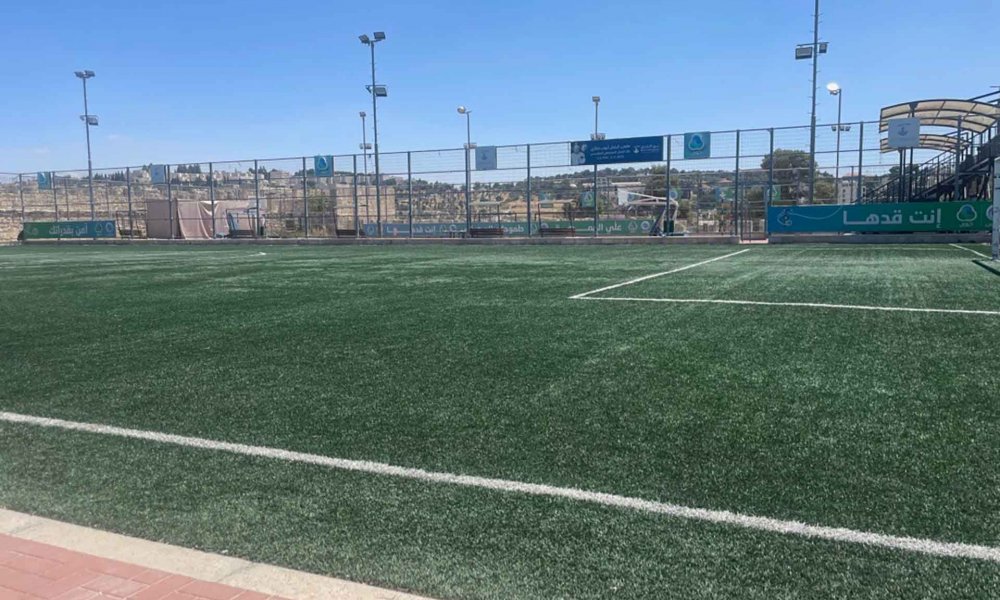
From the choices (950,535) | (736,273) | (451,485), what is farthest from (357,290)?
(950,535)

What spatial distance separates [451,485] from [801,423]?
87.6 inches

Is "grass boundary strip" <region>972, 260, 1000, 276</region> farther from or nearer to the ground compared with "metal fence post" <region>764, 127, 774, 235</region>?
nearer to the ground

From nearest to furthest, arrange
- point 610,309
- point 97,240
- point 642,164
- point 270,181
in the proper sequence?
point 610,309
point 642,164
point 270,181
point 97,240

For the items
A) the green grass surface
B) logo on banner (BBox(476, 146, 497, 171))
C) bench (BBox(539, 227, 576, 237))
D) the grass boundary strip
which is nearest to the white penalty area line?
the grass boundary strip

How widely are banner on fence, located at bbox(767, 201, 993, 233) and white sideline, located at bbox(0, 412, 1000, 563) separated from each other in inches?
914

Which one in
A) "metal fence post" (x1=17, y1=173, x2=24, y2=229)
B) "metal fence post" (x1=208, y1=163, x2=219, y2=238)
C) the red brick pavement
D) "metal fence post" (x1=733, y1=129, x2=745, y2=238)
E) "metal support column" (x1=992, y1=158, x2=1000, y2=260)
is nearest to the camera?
the red brick pavement

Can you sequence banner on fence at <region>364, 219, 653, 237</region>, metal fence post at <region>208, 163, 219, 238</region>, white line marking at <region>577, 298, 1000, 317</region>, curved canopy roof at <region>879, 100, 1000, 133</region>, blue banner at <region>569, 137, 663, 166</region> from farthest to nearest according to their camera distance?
metal fence post at <region>208, 163, 219, 238</region>, banner on fence at <region>364, 219, 653, 237</region>, blue banner at <region>569, 137, 663, 166</region>, curved canopy roof at <region>879, 100, 1000, 133</region>, white line marking at <region>577, 298, 1000, 317</region>

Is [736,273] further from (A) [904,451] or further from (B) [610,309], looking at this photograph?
(A) [904,451]

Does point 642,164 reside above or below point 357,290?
above

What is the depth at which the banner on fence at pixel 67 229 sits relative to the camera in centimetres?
4040

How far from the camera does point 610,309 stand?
8789 millimetres

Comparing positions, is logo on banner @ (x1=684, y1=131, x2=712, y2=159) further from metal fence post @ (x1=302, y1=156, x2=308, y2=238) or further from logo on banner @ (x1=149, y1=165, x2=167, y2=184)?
logo on banner @ (x1=149, y1=165, x2=167, y2=184)

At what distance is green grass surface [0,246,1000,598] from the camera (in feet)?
8.86

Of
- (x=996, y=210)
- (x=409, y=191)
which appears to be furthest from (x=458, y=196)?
(x=996, y=210)
